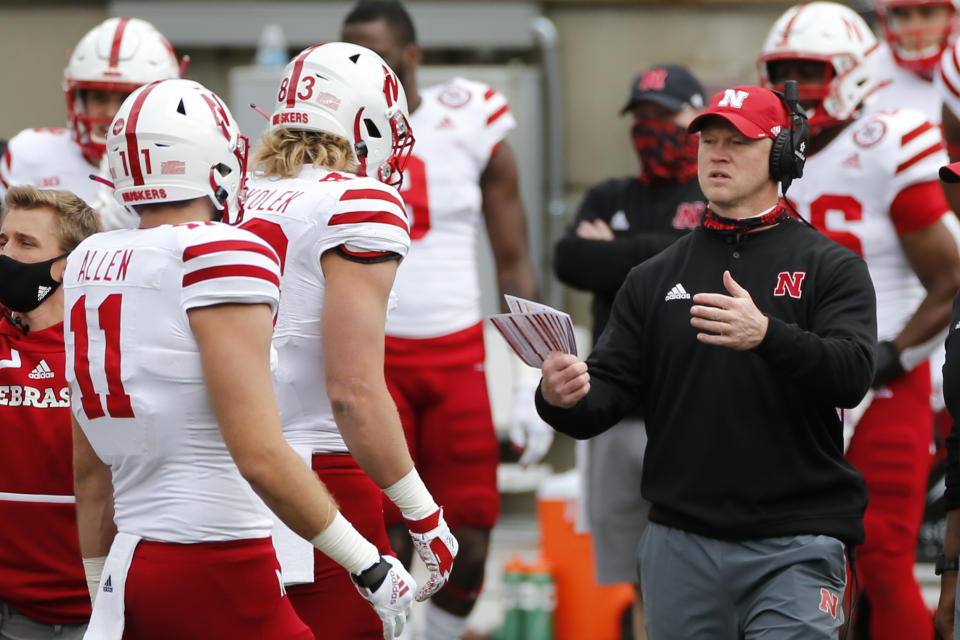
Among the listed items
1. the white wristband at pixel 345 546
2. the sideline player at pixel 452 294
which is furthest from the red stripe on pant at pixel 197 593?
the sideline player at pixel 452 294

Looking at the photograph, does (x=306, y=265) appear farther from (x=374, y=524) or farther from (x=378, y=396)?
(x=374, y=524)

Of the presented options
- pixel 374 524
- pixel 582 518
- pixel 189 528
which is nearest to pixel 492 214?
pixel 582 518

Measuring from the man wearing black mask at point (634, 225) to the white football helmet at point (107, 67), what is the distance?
1.73 m

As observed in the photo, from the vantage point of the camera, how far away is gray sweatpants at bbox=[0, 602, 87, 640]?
3521 millimetres

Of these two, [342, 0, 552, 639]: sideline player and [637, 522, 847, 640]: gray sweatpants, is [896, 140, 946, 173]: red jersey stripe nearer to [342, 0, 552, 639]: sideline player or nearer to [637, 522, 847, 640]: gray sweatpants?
[342, 0, 552, 639]: sideline player

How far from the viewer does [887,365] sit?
4.63 meters

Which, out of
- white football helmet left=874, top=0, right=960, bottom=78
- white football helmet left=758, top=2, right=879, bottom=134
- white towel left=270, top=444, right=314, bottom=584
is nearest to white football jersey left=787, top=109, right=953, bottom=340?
Result: white football helmet left=758, top=2, right=879, bottom=134

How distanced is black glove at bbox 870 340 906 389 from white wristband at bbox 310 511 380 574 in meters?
2.32

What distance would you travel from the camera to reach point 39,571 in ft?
11.4

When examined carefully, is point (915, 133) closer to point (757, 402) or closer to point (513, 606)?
point (757, 402)

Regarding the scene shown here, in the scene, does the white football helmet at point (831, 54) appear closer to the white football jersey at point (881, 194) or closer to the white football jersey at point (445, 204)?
the white football jersey at point (881, 194)

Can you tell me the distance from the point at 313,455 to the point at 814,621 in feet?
3.97

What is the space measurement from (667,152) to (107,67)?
→ 6.92 feet

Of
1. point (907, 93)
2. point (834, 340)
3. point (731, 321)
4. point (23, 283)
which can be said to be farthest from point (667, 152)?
point (23, 283)
